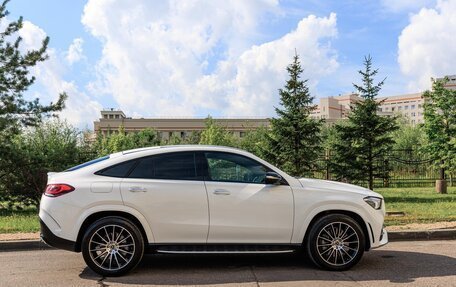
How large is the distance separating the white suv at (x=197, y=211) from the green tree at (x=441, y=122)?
632 inches

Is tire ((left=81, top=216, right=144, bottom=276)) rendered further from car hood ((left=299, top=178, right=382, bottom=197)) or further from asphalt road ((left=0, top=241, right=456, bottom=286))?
car hood ((left=299, top=178, right=382, bottom=197))

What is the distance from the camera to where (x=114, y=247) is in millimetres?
6301

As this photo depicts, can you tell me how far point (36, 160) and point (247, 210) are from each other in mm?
13037

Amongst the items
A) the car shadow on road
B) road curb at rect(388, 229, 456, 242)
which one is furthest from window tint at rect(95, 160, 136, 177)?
road curb at rect(388, 229, 456, 242)

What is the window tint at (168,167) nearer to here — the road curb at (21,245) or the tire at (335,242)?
the tire at (335,242)

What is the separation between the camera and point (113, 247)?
20.7ft

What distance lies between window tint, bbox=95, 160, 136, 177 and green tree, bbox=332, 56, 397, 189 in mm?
13005

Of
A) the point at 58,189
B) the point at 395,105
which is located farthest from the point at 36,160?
the point at 395,105

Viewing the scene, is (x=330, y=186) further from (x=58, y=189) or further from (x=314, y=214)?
(x=58, y=189)

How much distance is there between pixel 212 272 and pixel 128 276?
1.15 m

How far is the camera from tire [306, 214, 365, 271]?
21.5 ft

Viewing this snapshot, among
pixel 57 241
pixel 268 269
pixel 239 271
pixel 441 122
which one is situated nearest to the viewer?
pixel 57 241

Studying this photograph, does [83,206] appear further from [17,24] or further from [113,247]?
[17,24]

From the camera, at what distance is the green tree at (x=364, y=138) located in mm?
18047
